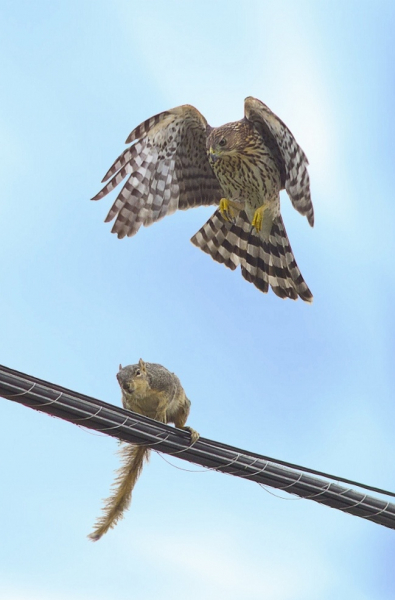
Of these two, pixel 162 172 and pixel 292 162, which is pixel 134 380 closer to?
pixel 292 162

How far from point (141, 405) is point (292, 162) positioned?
153 inches

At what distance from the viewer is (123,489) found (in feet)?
21.7

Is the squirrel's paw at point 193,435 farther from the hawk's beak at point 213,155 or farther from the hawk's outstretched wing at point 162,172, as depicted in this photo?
the hawk's outstretched wing at point 162,172

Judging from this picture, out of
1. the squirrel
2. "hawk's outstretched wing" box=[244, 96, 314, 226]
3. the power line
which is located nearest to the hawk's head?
"hawk's outstretched wing" box=[244, 96, 314, 226]

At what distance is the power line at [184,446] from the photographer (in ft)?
16.3

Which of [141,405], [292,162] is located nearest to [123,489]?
[141,405]

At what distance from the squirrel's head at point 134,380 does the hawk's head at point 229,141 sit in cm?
399

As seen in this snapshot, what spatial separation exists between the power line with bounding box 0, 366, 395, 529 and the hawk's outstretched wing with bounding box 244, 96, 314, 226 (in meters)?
3.91

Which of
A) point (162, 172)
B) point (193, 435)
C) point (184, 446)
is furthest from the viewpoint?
point (162, 172)

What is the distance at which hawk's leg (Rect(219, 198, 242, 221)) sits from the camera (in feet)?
36.1

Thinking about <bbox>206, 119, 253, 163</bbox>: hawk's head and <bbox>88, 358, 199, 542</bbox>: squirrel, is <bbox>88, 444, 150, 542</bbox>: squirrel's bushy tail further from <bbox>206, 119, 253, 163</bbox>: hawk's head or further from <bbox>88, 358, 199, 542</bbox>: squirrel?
<bbox>206, 119, 253, 163</bbox>: hawk's head

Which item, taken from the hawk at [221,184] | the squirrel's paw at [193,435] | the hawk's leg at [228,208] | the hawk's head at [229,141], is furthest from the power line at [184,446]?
the hawk's leg at [228,208]

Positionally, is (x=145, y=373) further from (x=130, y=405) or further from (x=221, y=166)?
(x=221, y=166)

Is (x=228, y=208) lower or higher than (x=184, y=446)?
higher
